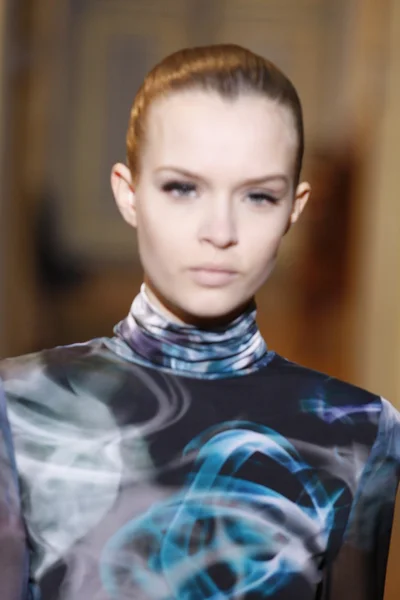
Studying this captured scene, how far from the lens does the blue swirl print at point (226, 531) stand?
95cm

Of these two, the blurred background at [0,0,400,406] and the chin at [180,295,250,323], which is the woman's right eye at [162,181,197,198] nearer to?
the chin at [180,295,250,323]

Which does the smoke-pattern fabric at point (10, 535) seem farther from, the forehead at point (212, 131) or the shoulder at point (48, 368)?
the forehead at point (212, 131)

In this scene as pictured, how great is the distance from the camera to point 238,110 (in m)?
0.98

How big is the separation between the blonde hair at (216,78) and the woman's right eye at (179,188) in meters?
0.05

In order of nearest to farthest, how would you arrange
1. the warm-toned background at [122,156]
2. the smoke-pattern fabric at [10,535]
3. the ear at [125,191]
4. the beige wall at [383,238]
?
the smoke-pattern fabric at [10,535]
the ear at [125,191]
the warm-toned background at [122,156]
the beige wall at [383,238]

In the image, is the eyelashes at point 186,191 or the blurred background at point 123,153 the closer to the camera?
the eyelashes at point 186,191

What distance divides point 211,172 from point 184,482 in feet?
1.08

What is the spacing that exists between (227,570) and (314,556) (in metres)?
0.10

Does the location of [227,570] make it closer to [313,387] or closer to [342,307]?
[313,387]

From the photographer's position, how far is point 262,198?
102 centimetres

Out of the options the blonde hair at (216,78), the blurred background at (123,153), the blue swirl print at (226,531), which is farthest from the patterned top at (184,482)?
the blurred background at (123,153)

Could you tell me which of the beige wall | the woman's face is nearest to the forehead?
the woman's face

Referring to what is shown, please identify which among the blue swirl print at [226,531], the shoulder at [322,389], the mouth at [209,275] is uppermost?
the mouth at [209,275]

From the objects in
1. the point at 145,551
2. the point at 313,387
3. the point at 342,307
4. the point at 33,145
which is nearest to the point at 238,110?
the point at 313,387
